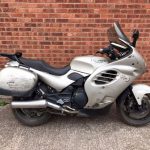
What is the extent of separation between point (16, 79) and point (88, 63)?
3.03 feet

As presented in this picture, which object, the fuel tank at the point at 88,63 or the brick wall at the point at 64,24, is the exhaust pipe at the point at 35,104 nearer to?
the fuel tank at the point at 88,63

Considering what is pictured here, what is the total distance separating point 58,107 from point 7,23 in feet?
5.62

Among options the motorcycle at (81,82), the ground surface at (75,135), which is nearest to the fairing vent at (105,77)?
the motorcycle at (81,82)

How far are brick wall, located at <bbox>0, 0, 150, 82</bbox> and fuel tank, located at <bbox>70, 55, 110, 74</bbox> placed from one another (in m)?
1.00

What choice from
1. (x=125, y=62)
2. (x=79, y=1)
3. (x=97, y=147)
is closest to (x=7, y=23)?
(x=79, y=1)

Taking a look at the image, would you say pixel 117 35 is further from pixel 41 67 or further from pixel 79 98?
pixel 41 67

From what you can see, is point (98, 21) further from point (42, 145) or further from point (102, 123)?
point (42, 145)

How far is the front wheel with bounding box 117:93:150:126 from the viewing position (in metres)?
4.86

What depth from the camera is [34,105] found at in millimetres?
4652

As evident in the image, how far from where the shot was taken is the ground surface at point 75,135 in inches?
172

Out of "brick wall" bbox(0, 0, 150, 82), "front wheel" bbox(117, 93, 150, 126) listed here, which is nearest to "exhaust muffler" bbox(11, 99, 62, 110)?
"front wheel" bbox(117, 93, 150, 126)

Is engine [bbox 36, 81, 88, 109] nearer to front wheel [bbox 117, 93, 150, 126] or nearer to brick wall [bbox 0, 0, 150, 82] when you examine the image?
front wheel [bbox 117, 93, 150, 126]

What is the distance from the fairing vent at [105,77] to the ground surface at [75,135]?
65 cm

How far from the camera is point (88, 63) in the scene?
15.2 ft
